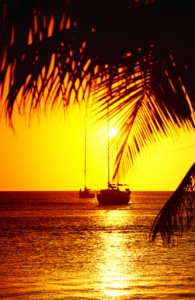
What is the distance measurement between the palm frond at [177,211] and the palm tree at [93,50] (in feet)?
2.47

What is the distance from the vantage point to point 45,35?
6.39 feet

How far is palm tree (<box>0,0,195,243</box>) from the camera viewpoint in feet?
6.19

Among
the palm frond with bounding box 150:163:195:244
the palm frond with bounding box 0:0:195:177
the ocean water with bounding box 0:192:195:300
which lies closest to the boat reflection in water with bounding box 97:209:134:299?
the ocean water with bounding box 0:192:195:300

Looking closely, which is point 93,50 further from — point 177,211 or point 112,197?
point 112,197

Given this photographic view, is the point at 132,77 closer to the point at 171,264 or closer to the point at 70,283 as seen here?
the point at 70,283

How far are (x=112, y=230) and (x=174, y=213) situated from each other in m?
64.9

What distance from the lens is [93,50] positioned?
2.09 meters

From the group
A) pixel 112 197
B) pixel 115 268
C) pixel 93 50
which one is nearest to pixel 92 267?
pixel 115 268

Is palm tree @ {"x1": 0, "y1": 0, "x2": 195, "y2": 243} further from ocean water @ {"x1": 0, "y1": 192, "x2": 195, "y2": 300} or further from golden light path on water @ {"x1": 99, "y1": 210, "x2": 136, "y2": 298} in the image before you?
golden light path on water @ {"x1": 99, "y1": 210, "x2": 136, "y2": 298}

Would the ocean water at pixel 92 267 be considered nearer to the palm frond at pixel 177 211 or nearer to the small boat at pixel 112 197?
the palm frond at pixel 177 211

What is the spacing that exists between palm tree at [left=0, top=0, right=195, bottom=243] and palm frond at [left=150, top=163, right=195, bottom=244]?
2.47ft

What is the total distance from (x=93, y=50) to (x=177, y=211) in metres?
1.24

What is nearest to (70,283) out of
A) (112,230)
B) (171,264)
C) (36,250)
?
(171,264)

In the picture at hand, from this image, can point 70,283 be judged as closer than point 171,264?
Yes
